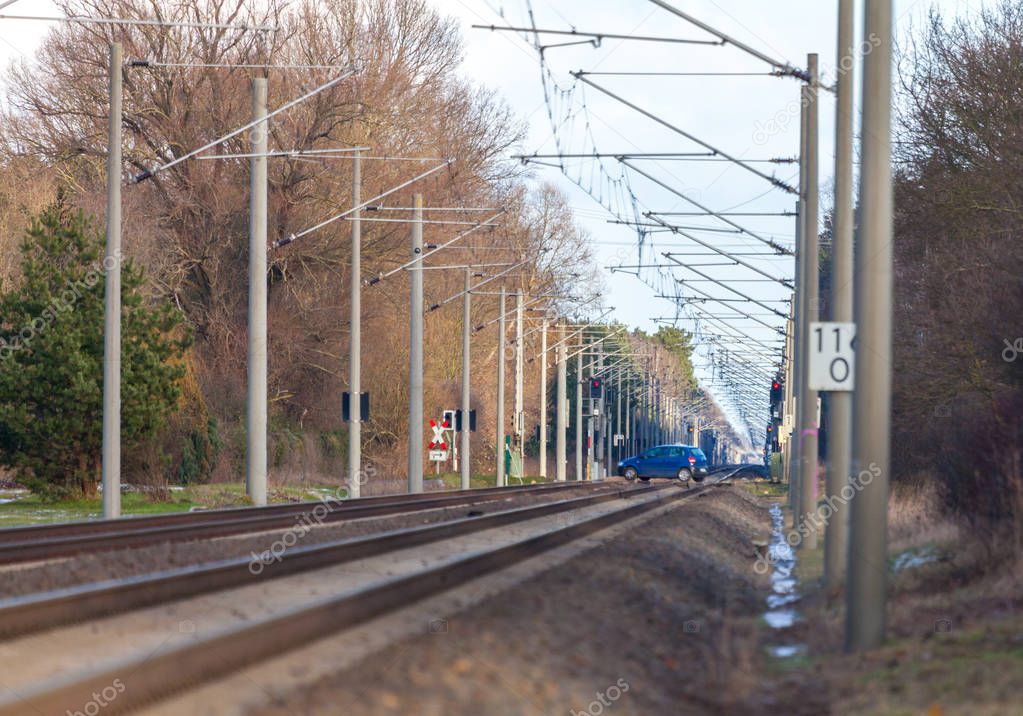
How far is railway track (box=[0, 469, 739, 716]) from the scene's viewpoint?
8219mm

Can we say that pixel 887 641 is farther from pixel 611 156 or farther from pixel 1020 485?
pixel 611 156

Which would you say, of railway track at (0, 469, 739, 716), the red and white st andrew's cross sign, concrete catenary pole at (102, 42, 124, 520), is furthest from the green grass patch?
railway track at (0, 469, 739, 716)

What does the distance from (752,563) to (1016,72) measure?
1383 cm

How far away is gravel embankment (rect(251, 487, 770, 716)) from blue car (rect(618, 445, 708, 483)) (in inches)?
2055

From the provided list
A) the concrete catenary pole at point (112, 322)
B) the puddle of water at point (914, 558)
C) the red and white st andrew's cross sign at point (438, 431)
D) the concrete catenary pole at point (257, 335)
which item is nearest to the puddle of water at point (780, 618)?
the puddle of water at point (914, 558)

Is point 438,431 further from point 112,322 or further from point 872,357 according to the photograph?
point 872,357

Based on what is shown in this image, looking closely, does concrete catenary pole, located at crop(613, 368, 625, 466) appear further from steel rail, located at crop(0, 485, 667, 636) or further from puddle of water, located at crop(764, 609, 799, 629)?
puddle of water, located at crop(764, 609, 799, 629)

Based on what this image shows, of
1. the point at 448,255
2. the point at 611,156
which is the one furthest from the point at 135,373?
the point at 448,255

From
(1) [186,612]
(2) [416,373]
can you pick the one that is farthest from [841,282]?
(2) [416,373]

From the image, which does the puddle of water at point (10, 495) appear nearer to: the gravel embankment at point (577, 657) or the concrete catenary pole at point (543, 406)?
the gravel embankment at point (577, 657)

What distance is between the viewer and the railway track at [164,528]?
1844 cm

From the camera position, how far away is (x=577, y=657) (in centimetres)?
1027

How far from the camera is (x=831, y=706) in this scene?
904 cm

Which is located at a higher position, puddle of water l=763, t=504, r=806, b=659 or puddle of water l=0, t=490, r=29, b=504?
puddle of water l=763, t=504, r=806, b=659
